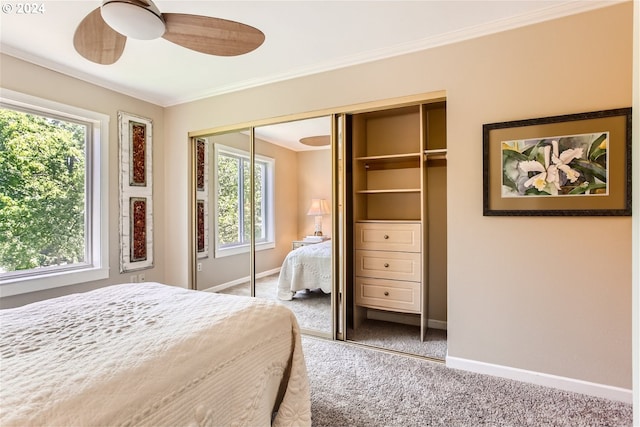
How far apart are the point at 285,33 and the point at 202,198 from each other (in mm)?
2091

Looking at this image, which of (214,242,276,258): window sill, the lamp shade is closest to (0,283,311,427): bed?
the lamp shade

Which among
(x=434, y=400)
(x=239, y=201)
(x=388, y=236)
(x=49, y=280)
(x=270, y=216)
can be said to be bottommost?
(x=434, y=400)

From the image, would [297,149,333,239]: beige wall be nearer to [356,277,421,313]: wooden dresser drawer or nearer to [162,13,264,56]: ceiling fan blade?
[356,277,421,313]: wooden dresser drawer

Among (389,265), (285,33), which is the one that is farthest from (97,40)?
(389,265)

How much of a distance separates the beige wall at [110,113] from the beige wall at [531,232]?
263cm

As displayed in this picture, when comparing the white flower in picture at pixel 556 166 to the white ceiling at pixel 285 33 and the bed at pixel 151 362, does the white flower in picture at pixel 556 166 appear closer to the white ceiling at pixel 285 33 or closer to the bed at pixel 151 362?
the white ceiling at pixel 285 33

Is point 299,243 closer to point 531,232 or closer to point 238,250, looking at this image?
point 238,250

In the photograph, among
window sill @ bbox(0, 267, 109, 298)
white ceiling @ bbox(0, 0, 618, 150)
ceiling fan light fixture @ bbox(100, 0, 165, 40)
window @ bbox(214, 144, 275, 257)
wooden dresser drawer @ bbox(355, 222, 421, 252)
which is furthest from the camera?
window @ bbox(214, 144, 275, 257)

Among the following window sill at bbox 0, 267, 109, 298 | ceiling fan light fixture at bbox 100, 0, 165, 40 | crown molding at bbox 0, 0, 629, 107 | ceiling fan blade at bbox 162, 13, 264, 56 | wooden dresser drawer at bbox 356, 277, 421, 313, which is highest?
crown molding at bbox 0, 0, 629, 107

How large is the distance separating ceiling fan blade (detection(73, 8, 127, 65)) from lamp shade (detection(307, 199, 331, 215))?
1843 millimetres

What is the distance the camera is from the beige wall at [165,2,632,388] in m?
1.96

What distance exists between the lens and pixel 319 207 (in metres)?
3.04

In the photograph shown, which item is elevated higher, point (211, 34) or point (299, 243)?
point (211, 34)

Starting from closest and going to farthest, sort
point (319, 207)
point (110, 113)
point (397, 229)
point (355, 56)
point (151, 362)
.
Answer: point (151, 362) → point (355, 56) → point (397, 229) → point (319, 207) → point (110, 113)
